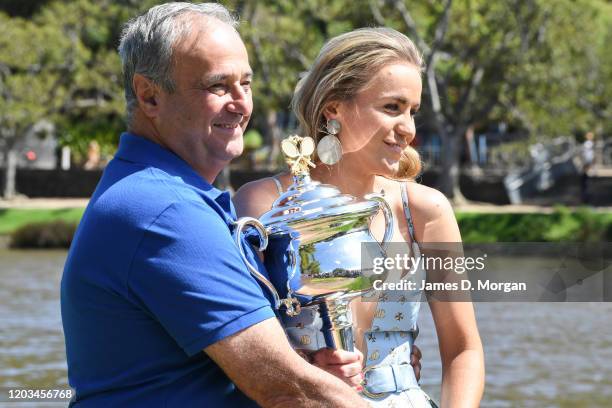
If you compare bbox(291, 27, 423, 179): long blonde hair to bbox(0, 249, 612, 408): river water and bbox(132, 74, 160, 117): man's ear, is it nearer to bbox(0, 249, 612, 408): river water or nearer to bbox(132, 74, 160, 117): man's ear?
bbox(132, 74, 160, 117): man's ear

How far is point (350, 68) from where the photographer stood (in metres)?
2.94

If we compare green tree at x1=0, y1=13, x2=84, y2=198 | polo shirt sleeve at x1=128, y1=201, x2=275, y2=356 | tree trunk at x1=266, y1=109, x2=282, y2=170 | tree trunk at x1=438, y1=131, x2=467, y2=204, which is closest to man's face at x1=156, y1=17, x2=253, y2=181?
polo shirt sleeve at x1=128, y1=201, x2=275, y2=356

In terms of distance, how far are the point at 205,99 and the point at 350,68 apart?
2.34 feet

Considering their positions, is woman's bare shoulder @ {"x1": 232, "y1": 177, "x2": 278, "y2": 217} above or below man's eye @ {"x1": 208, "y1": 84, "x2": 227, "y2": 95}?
below

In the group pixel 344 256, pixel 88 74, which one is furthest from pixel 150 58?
pixel 88 74

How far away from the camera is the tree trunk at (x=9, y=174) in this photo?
31672 millimetres

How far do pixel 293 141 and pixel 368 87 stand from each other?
0.97 ft

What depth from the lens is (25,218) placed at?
26.8 m

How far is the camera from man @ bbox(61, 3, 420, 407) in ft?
6.82

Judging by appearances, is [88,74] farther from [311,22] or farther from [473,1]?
[473,1]

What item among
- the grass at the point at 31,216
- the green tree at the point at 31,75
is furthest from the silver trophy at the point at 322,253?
the green tree at the point at 31,75

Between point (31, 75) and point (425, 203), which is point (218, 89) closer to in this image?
point (425, 203)

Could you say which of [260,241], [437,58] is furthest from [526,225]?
[260,241]

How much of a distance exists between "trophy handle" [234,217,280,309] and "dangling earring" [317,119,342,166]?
62 cm
